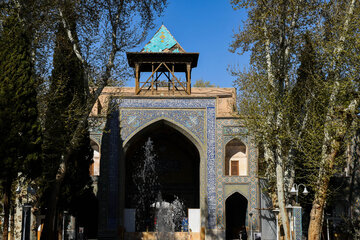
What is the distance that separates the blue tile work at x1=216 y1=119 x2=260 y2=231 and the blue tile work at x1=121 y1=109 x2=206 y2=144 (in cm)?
87

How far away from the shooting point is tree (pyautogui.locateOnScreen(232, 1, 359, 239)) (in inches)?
453

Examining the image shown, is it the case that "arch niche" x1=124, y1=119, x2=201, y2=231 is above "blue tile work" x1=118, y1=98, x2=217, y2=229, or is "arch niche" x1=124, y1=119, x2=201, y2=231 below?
below

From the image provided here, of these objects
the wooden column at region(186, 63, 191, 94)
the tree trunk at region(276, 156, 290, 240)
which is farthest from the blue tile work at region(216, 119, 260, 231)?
the tree trunk at region(276, 156, 290, 240)

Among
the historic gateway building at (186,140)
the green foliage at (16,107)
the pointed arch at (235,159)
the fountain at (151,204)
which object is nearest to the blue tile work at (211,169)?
the historic gateway building at (186,140)

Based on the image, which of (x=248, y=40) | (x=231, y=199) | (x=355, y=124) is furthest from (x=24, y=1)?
(x=231, y=199)

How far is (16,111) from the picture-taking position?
10.6m

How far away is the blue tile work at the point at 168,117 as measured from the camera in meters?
23.0

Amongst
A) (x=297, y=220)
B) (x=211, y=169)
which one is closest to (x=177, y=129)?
(x=211, y=169)

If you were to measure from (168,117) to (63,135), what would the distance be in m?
9.99

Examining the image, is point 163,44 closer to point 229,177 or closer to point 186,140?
point 186,140

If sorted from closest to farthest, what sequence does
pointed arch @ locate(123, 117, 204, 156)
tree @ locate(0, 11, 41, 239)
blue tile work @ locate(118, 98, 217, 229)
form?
tree @ locate(0, 11, 41, 239)
pointed arch @ locate(123, 117, 204, 156)
blue tile work @ locate(118, 98, 217, 229)

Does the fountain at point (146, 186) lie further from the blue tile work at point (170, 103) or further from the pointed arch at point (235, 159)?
the pointed arch at point (235, 159)

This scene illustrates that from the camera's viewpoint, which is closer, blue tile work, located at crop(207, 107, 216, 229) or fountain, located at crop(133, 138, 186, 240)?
blue tile work, located at crop(207, 107, 216, 229)

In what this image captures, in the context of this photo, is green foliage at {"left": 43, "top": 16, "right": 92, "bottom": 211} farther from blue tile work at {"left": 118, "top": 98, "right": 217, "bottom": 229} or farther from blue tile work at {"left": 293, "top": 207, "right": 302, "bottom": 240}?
blue tile work at {"left": 293, "top": 207, "right": 302, "bottom": 240}
